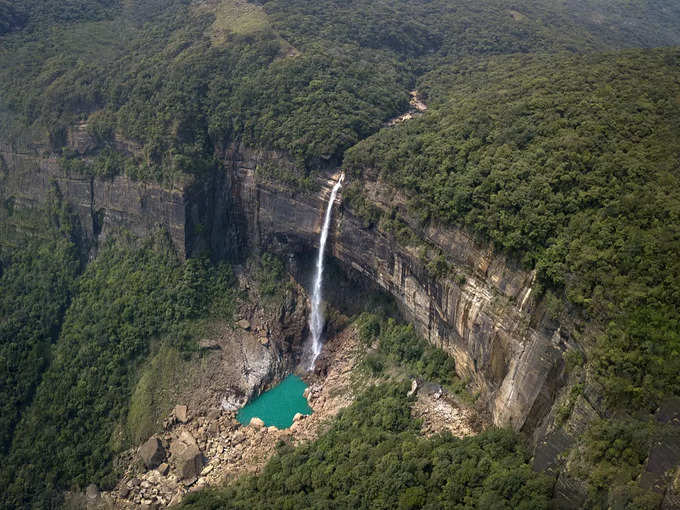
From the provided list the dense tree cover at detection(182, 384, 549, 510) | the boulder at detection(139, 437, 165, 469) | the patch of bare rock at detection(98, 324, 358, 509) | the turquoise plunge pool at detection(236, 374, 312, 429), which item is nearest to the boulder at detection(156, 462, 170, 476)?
the patch of bare rock at detection(98, 324, 358, 509)

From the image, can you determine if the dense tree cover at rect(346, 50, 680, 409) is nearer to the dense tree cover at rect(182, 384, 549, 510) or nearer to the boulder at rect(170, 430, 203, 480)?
the dense tree cover at rect(182, 384, 549, 510)

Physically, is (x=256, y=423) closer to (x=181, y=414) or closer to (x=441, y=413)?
(x=181, y=414)

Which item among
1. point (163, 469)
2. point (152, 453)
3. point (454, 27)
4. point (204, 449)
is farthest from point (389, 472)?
point (454, 27)

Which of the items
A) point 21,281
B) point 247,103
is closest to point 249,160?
point 247,103

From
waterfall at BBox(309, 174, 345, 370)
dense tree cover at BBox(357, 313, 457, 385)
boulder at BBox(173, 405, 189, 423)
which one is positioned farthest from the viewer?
waterfall at BBox(309, 174, 345, 370)

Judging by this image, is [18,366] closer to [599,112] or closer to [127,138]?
[127,138]

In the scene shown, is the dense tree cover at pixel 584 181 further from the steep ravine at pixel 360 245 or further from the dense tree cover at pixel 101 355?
the dense tree cover at pixel 101 355
